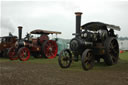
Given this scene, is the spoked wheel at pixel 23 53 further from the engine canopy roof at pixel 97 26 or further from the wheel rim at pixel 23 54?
the engine canopy roof at pixel 97 26

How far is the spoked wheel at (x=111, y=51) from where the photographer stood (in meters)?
6.40

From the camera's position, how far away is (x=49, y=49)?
11.4 meters

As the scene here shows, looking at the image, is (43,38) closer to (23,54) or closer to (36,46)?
(36,46)

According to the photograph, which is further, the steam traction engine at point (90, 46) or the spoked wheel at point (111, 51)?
the spoked wheel at point (111, 51)

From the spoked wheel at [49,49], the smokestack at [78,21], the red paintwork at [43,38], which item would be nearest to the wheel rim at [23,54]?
the spoked wheel at [49,49]

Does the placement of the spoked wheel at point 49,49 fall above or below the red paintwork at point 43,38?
below

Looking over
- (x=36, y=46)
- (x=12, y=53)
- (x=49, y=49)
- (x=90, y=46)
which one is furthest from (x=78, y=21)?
(x=12, y=53)

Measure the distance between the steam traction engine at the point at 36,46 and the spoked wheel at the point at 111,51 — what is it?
16.8 ft

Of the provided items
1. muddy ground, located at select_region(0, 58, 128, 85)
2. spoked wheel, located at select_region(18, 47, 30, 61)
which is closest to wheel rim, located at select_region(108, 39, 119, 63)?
muddy ground, located at select_region(0, 58, 128, 85)

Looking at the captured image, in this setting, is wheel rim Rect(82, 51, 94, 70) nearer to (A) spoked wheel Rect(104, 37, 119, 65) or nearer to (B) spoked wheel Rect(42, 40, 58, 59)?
(A) spoked wheel Rect(104, 37, 119, 65)

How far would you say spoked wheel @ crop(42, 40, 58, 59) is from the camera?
36.2ft

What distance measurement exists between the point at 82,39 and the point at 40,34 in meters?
6.03

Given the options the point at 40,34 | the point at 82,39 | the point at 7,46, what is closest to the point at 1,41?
the point at 7,46

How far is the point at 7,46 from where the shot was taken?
37.8ft
